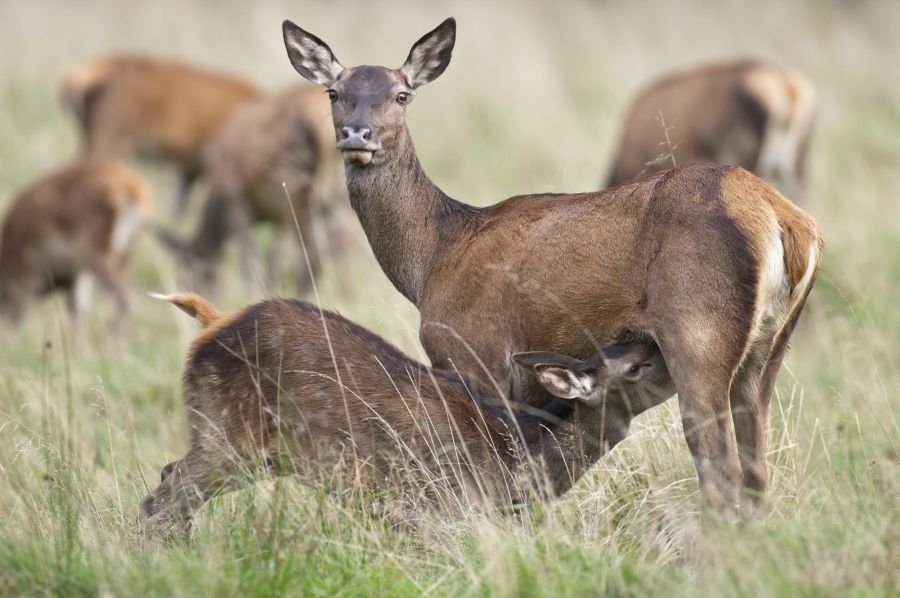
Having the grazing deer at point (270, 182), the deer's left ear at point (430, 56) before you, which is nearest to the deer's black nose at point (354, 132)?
the deer's left ear at point (430, 56)

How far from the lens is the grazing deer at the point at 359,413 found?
5.12 meters

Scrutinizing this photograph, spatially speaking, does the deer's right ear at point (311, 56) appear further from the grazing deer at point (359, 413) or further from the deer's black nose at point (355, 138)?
the grazing deer at point (359, 413)

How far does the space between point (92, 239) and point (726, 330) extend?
22.7 ft

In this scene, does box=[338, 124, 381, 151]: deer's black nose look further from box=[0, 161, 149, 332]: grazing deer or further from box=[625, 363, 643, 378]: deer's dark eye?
box=[0, 161, 149, 332]: grazing deer

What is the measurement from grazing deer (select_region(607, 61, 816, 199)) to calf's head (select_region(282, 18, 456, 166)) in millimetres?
4481

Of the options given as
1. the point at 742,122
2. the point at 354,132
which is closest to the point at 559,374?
the point at 354,132

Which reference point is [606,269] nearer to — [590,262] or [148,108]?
[590,262]

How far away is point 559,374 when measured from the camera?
503 cm

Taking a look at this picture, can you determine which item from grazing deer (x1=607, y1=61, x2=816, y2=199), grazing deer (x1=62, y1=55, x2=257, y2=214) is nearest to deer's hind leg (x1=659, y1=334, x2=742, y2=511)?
grazing deer (x1=607, y1=61, x2=816, y2=199)

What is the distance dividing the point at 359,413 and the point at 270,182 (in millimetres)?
6305

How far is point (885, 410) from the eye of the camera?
6.51 metres

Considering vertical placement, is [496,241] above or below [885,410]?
above

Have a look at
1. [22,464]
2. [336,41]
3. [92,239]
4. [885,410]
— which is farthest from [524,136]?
[22,464]

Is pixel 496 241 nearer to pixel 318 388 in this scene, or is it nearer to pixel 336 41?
pixel 318 388
